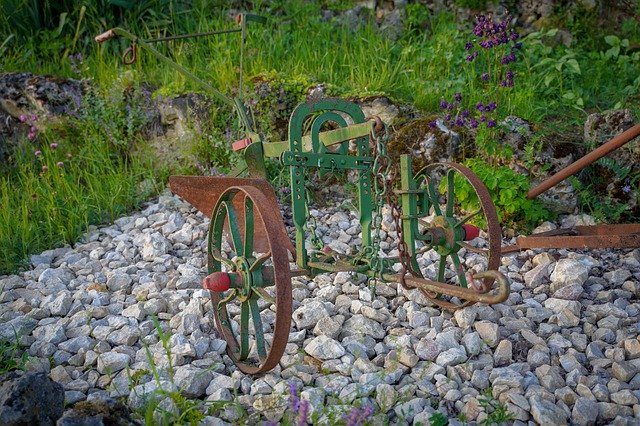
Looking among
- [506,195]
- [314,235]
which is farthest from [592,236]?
[314,235]

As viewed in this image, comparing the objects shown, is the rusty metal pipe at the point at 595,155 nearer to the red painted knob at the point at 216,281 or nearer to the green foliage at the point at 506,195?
the green foliage at the point at 506,195

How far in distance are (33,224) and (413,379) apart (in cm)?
283

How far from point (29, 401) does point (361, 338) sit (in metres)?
1.46

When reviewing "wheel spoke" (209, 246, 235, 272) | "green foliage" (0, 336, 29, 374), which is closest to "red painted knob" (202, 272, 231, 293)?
"wheel spoke" (209, 246, 235, 272)

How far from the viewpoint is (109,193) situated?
4879mm

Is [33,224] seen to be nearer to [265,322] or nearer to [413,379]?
[265,322]

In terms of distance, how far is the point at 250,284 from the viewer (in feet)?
9.45

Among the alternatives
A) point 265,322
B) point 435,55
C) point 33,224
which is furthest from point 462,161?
point 33,224

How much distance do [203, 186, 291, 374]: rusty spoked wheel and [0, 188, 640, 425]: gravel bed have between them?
0.11 meters

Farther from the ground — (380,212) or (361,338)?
(380,212)

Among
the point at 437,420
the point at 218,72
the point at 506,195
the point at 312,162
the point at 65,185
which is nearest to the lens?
the point at 437,420

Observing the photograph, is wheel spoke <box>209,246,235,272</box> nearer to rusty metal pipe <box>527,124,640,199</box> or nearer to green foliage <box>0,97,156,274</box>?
green foliage <box>0,97,156,274</box>

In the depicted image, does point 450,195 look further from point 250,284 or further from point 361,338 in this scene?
point 250,284

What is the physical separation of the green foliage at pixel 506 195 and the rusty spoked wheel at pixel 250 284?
4.72ft
